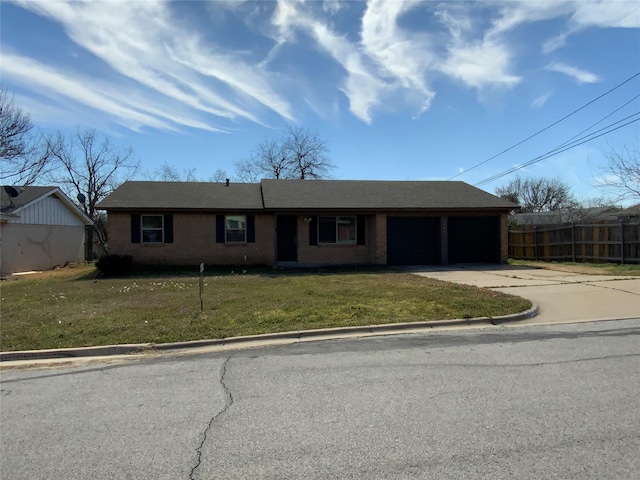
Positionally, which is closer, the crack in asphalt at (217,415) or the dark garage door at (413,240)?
the crack in asphalt at (217,415)

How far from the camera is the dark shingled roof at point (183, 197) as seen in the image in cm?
1836

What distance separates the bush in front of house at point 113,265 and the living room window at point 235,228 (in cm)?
427

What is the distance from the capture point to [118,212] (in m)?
18.3

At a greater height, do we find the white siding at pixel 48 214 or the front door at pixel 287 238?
the white siding at pixel 48 214

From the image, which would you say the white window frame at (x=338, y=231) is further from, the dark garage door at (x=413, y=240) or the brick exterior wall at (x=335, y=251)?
the dark garage door at (x=413, y=240)

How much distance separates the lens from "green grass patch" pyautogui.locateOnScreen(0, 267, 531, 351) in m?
7.39

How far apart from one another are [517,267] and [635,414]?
50.2ft

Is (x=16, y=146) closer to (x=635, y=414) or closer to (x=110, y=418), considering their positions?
(x=110, y=418)

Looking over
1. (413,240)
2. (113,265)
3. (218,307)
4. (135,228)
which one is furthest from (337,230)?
(218,307)

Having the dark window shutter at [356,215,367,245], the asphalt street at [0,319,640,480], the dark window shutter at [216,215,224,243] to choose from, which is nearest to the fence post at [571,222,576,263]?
the dark window shutter at [356,215,367,245]

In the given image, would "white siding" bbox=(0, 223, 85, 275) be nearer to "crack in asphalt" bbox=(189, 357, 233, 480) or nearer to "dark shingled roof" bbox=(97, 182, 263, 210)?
"dark shingled roof" bbox=(97, 182, 263, 210)

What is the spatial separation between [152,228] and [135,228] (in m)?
0.68

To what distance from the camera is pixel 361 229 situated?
1997cm

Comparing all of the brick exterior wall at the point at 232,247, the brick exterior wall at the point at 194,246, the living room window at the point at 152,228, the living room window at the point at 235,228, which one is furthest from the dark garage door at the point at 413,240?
the living room window at the point at 152,228
